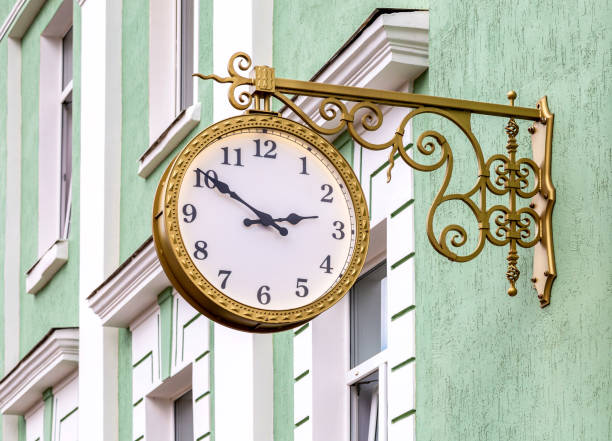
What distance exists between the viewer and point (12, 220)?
15.5 metres

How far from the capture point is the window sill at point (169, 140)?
1116cm

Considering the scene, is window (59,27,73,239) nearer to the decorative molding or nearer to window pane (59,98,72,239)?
window pane (59,98,72,239)

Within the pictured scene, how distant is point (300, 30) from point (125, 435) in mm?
3706

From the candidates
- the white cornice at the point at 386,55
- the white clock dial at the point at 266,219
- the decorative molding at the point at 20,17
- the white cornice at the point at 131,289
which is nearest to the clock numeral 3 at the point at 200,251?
the white clock dial at the point at 266,219

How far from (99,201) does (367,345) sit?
13.7ft

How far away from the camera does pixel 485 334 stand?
281 inches

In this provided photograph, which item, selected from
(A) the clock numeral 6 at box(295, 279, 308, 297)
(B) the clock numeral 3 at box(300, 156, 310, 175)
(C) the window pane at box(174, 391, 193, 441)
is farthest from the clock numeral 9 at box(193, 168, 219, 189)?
(C) the window pane at box(174, 391, 193, 441)

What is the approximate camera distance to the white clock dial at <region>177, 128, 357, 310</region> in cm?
624

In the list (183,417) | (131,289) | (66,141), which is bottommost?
(183,417)

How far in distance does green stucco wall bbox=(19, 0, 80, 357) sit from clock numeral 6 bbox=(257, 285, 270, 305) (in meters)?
7.26

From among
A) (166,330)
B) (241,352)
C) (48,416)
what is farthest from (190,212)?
(48,416)

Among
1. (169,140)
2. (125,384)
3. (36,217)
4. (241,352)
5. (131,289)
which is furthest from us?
(36,217)

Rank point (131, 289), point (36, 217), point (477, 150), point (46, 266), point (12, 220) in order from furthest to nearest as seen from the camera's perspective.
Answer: point (12, 220) < point (36, 217) < point (46, 266) < point (131, 289) < point (477, 150)

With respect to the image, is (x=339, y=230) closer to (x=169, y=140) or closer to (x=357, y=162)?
(x=357, y=162)
